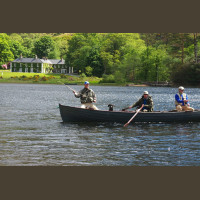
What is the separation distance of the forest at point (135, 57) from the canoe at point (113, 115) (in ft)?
172

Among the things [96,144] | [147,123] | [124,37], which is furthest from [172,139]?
[124,37]

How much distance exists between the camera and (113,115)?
19641 millimetres

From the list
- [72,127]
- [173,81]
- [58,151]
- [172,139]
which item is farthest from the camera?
[173,81]

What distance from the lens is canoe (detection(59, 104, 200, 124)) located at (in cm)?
1948

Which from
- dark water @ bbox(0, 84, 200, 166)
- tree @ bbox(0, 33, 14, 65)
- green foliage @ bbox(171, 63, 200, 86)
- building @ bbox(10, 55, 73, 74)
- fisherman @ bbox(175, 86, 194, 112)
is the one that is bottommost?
dark water @ bbox(0, 84, 200, 166)

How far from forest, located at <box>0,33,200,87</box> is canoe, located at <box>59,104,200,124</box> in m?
52.3

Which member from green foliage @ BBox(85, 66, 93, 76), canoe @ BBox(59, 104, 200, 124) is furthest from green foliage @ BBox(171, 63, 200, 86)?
canoe @ BBox(59, 104, 200, 124)

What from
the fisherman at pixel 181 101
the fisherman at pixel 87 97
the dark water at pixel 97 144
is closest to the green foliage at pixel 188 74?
the fisherman at pixel 181 101

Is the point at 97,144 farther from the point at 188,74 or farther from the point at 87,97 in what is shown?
the point at 188,74

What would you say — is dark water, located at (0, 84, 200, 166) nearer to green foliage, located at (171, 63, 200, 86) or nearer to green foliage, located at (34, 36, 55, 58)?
green foliage, located at (171, 63, 200, 86)

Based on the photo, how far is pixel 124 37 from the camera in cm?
9900

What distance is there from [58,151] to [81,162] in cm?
168

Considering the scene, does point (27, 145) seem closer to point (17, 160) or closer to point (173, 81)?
point (17, 160)

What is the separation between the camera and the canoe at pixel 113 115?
1948 cm
